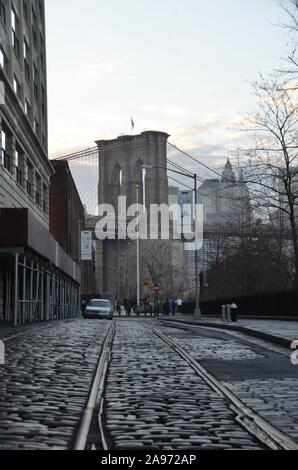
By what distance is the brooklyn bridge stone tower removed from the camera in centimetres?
10810

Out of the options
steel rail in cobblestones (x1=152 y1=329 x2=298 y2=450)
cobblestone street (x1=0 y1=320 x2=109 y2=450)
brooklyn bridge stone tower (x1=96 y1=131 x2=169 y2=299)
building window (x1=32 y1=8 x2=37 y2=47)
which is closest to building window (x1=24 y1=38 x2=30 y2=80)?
building window (x1=32 y1=8 x2=37 y2=47)

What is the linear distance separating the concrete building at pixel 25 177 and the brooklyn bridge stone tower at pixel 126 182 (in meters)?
48.9

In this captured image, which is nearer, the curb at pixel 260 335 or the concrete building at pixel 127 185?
the curb at pixel 260 335

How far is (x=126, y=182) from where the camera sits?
399ft

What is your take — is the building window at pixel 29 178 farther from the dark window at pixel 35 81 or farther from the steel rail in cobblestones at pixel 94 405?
the steel rail in cobblestones at pixel 94 405

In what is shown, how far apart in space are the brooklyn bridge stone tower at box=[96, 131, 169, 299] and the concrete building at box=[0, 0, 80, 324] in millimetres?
48946

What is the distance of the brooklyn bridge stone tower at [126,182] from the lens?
108 m

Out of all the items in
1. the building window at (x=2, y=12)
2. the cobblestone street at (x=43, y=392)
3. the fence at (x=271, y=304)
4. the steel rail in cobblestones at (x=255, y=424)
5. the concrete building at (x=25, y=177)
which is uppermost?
the building window at (x=2, y=12)

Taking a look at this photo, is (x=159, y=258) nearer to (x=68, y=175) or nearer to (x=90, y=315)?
(x=68, y=175)

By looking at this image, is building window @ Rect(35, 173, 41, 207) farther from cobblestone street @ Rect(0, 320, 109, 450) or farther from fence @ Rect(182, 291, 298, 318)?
cobblestone street @ Rect(0, 320, 109, 450)

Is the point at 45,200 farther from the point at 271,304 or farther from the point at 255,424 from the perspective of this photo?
the point at 255,424

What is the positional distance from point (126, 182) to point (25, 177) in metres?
78.5

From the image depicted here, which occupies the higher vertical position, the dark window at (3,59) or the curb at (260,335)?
the dark window at (3,59)

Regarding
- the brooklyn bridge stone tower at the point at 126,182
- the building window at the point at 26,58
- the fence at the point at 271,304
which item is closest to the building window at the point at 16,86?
→ the building window at the point at 26,58
